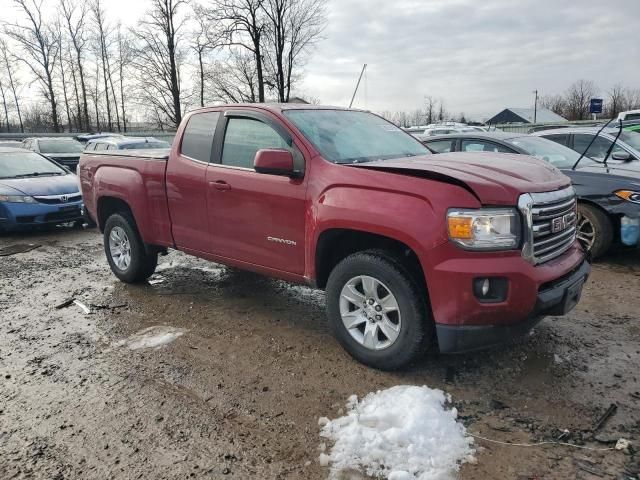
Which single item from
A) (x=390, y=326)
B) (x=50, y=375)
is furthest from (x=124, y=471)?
(x=390, y=326)

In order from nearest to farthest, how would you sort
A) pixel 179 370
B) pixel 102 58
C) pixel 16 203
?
pixel 179 370
pixel 16 203
pixel 102 58

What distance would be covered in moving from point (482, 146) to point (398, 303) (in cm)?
432

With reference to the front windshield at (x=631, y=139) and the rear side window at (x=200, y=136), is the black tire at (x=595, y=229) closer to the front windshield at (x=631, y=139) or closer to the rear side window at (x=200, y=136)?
the front windshield at (x=631, y=139)

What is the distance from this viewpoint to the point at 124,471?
251cm

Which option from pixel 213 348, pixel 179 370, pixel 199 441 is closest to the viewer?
pixel 199 441

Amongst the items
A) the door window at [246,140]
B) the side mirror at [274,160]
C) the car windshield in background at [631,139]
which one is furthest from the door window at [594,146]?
the side mirror at [274,160]

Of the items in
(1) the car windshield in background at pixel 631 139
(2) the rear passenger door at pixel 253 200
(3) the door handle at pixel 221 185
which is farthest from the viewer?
(1) the car windshield in background at pixel 631 139

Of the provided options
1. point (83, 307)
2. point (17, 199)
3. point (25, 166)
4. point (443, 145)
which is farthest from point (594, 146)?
point (25, 166)

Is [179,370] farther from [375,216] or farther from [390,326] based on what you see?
[375,216]

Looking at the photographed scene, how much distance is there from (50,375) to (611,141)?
7.67 meters

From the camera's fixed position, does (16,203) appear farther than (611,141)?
Yes

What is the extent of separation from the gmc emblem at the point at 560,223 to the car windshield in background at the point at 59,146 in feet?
50.8

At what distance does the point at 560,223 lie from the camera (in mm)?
3268

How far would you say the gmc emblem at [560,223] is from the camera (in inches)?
125
